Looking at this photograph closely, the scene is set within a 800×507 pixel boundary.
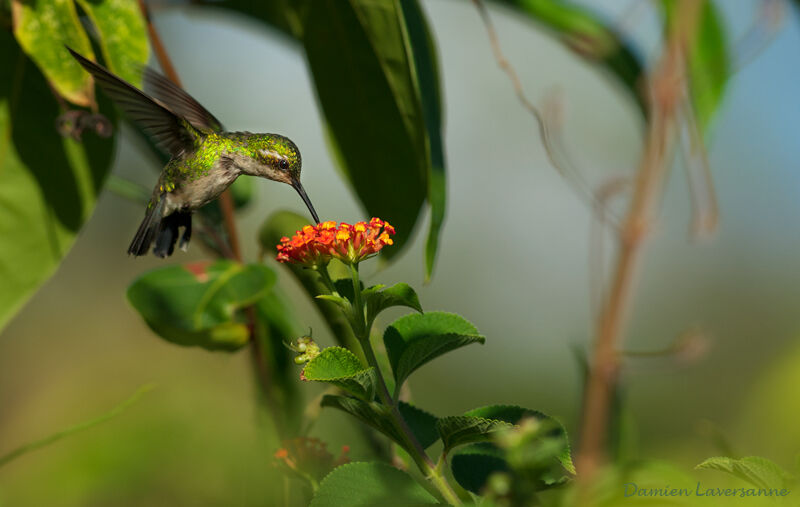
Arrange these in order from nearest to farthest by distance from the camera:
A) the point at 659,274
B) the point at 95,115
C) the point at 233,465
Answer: the point at 95,115 → the point at 233,465 → the point at 659,274

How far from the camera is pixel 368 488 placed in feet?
1.62

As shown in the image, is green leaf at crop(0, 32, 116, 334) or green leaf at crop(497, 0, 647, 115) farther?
green leaf at crop(497, 0, 647, 115)

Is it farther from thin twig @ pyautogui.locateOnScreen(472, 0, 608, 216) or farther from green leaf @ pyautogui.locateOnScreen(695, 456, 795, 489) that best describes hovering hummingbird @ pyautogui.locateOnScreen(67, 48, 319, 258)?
green leaf @ pyautogui.locateOnScreen(695, 456, 795, 489)

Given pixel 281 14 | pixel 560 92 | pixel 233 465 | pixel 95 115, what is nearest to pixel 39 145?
pixel 95 115

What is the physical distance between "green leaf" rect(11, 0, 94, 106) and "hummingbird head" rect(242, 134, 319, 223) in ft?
0.81

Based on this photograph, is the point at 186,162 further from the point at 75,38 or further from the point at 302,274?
the point at 302,274

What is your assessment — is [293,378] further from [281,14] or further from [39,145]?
[281,14]

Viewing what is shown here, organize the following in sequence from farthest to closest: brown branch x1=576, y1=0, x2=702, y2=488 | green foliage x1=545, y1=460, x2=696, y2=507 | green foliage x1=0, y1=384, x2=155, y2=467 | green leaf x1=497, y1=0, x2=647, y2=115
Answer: green leaf x1=497, y1=0, x2=647, y2=115 < brown branch x1=576, y1=0, x2=702, y2=488 < green foliage x1=0, y1=384, x2=155, y2=467 < green foliage x1=545, y1=460, x2=696, y2=507

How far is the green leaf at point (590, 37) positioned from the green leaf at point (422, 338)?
82 cm

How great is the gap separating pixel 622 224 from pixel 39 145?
789 millimetres

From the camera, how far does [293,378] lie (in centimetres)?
110

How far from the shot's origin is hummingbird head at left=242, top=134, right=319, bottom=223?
1125 mm

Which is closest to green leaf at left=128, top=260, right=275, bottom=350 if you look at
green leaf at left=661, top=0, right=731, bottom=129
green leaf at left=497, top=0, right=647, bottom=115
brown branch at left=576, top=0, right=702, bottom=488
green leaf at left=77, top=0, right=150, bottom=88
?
green leaf at left=77, top=0, right=150, bottom=88

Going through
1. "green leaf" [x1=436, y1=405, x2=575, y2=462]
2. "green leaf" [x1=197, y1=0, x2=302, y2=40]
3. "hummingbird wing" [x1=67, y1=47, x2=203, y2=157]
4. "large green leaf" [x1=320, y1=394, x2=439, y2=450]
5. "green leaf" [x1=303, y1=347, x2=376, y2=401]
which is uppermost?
"green leaf" [x1=197, y1=0, x2=302, y2=40]
